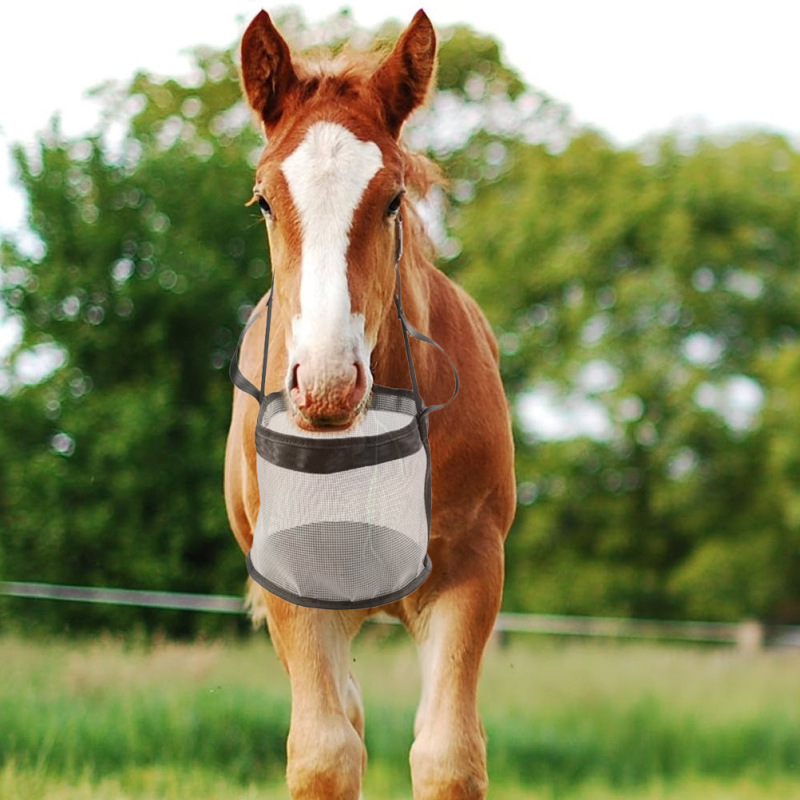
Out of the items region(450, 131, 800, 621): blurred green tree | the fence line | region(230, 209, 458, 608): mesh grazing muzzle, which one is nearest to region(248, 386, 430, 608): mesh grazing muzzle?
region(230, 209, 458, 608): mesh grazing muzzle

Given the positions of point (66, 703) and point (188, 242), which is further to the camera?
point (188, 242)

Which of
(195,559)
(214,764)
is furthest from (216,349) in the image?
(214,764)

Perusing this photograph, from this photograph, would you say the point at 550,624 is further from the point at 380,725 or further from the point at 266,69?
the point at 266,69

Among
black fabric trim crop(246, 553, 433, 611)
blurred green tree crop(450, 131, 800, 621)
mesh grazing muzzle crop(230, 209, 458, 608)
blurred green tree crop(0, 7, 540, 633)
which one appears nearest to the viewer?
mesh grazing muzzle crop(230, 209, 458, 608)

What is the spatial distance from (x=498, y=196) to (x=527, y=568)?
6.98 m

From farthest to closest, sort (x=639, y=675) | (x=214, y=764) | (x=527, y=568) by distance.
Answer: (x=527, y=568), (x=639, y=675), (x=214, y=764)

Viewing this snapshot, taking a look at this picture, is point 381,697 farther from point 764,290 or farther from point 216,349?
point 764,290

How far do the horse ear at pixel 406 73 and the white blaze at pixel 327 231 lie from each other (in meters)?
0.32

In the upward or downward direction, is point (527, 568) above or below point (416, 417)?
below

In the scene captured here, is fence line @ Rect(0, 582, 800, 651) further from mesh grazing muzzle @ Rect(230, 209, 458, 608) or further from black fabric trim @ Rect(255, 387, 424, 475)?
black fabric trim @ Rect(255, 387, 424, 475)

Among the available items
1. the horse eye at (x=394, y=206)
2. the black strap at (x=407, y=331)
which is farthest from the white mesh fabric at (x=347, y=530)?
the horse eye at (x=394, y=206)

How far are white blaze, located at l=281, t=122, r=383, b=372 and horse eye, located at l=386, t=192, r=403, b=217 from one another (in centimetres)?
12

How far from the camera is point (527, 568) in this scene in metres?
20.1

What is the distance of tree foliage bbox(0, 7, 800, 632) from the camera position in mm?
13039
